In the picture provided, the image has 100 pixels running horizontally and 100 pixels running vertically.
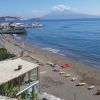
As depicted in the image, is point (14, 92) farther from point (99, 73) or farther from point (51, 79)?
point (99, 73)

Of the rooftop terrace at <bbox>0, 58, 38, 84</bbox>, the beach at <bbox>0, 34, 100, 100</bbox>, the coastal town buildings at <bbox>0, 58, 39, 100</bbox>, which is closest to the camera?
the coastal town buildings at <bbox>0, 58, 39, 100</bbox>

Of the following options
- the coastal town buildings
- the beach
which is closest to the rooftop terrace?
the coastal town buildings

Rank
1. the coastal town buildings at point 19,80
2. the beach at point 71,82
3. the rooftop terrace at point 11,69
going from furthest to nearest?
the beach at point 71,82 < the rooftop terrace at point 11,69 < the coastal town buildings at point 19,80

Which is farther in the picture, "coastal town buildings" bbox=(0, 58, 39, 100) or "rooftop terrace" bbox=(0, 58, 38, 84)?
"rooftop terrace" bbox=(0, 58, 38, 84)

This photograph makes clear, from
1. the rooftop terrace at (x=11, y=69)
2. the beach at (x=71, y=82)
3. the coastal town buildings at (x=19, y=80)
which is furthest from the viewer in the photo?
the beach at (x=71, y=82)

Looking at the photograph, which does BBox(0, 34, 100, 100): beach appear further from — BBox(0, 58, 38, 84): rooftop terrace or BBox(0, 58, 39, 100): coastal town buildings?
BBox(0, 58, 38, 84): rooftop terrace

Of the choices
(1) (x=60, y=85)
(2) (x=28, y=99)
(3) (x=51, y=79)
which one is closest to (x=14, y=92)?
(2) (x=28, y=99)

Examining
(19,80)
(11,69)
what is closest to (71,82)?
(19,80)

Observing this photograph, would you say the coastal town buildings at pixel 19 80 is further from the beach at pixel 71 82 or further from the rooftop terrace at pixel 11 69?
the beach at pixel 71 82

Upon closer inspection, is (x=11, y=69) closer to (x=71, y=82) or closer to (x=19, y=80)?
(x=19, y=80)

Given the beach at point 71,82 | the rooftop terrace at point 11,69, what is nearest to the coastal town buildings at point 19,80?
the rooftop terrace at point 11,69

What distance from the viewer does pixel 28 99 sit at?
72.4 feet

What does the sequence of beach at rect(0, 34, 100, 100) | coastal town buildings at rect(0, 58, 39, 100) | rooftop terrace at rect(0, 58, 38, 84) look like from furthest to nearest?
beach at rect(0, 34, 100, 100) → rooftop terrace at rect(0, 58, 38, 84) → coastal town buildings at rect(0, 58, 39, 100)

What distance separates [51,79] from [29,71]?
506 inches
